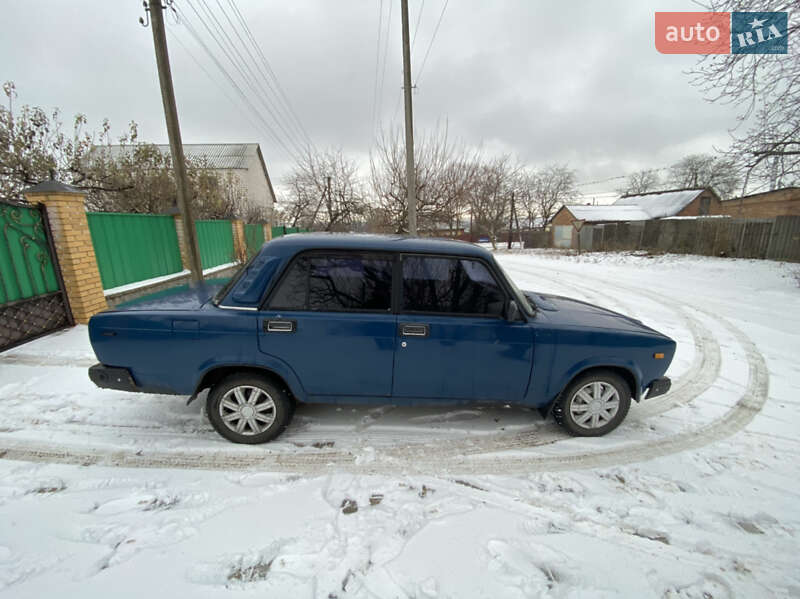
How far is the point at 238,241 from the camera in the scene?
12.1 m

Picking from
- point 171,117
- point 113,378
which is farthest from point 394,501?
point 171,117

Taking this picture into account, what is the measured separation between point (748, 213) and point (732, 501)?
132ft

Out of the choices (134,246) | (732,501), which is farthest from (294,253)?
(134,246)

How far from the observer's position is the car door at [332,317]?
2.49 m

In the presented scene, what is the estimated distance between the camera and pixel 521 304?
267 cm

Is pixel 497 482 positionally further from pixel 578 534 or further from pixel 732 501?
pixel 732 501

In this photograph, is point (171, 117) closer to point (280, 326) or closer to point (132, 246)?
point (132, 246)

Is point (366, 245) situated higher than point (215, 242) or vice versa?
point (215, 242)

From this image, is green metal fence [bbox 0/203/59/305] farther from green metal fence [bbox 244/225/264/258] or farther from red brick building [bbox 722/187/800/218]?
red brick building [bbox 722/187/800/218]

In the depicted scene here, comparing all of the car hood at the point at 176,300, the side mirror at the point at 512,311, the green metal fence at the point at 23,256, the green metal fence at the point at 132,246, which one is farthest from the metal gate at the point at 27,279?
the side mirror at the point at 512,311

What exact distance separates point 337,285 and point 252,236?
1253 cm

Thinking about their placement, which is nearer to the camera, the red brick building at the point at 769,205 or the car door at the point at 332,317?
the car door at the point at 332,317

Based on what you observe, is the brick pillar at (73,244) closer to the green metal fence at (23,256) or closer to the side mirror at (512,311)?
the green metal fence at (23,256)

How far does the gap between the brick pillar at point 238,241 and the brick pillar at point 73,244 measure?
21.7 ft
